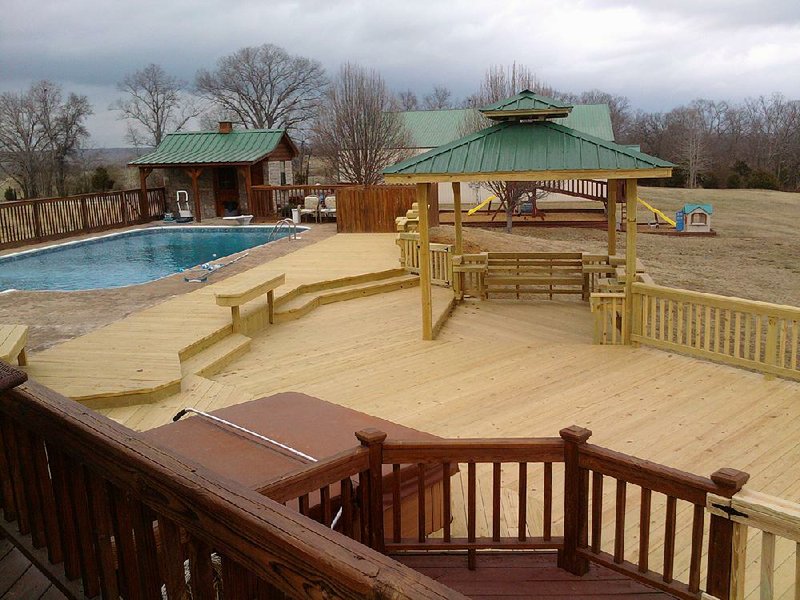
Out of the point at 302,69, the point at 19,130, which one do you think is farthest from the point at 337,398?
the point at 302,69

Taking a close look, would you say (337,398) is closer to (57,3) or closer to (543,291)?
(57,3)

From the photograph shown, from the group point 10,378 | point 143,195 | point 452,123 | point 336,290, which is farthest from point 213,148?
point 10,378

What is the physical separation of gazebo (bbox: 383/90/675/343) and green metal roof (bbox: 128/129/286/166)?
15.5 m

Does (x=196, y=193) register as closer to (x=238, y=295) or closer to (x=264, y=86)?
(x=238, y=295)

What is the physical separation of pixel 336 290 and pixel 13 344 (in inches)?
244

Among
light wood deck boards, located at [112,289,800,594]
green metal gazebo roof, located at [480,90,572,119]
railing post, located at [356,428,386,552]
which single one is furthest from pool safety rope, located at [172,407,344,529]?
green metal gazebo roof, located at [480,90,572,119]

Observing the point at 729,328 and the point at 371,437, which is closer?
the point at 371,437

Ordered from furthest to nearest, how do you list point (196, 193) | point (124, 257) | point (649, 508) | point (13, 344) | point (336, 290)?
point (196, 193)
point (124, 257)
point (336, 290)
point (13, 344)
point (649, 508)

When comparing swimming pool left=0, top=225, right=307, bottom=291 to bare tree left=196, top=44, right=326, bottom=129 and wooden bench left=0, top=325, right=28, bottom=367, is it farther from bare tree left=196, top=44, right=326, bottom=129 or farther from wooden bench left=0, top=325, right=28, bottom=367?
bare tree left=196, top=44, right=326, bottom=129

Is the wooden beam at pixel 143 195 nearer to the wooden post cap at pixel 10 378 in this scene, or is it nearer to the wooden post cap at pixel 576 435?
the wooden post cap at pixel 576 435

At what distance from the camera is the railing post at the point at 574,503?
3424 mm

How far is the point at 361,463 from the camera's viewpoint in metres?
3.43

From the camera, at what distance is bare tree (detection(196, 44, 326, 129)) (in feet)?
180

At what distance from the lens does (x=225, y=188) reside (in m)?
25.0
